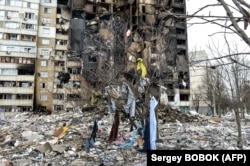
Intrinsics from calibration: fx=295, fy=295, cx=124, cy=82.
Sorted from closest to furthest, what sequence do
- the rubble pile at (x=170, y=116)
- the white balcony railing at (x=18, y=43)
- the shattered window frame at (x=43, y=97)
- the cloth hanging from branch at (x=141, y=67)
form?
the cloth hanging from branch at (x=141, y=67), the rubble pile at (x=170, y=116), the white balcony railing at (x=18, y=43), the shattered window frame at (x=43, y=97)

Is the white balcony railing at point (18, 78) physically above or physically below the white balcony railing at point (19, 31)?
below

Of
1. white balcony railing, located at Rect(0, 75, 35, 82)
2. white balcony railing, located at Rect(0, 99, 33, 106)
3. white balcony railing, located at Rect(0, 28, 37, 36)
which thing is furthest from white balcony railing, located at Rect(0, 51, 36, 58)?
white balcony railing, located at Rect(0, 99, 33, 106)

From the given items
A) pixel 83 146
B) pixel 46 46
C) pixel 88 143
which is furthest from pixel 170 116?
pixel 46 46

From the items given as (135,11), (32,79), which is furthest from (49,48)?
(135,11)

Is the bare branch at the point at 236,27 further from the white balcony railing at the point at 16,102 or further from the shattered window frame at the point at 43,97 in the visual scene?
the shattered window frame at the point at 43,97

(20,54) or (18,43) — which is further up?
(18,43)

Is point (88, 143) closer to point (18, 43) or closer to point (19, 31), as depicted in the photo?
point (18, 43)

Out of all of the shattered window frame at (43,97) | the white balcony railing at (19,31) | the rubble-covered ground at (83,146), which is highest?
the white balcony railing at (19,31)

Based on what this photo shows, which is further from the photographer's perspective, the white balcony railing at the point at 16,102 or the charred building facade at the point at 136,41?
the white balcony railing at the point at 16,102

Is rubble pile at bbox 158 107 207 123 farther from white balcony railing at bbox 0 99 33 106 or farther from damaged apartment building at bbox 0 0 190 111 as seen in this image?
white balcony railing at bbox 0 99 33 106

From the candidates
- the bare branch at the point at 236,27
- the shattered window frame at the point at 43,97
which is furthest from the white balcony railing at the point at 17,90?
the bare branch at the point at 236,27

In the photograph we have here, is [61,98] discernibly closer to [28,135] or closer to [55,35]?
[55,35]

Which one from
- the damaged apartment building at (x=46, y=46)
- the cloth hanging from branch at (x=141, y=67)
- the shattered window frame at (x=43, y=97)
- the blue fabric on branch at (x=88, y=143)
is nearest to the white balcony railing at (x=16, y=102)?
the damaged apartment building at (x=46, y=46)

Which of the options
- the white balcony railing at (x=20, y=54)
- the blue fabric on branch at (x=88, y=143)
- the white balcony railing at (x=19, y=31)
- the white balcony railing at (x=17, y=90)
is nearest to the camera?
the blue fabric on branch at (x=88, y=143)
